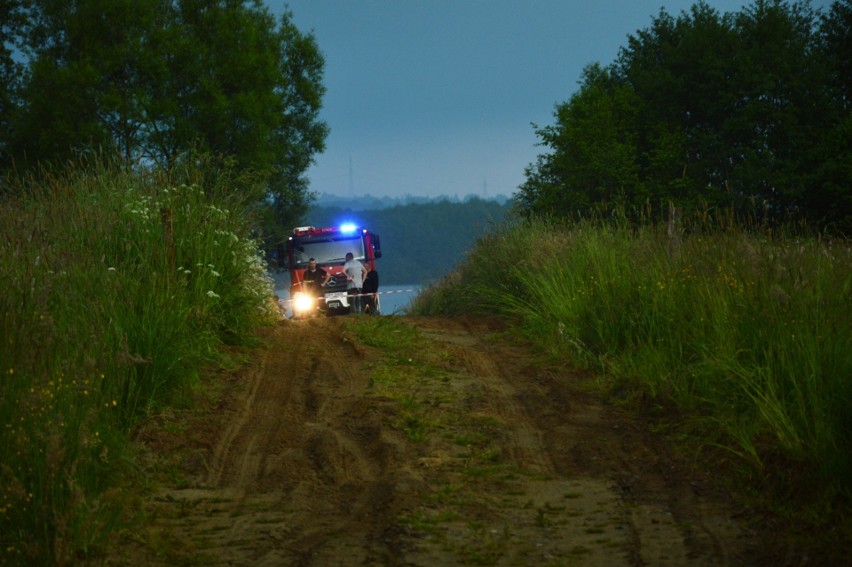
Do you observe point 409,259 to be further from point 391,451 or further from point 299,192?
point 391,451

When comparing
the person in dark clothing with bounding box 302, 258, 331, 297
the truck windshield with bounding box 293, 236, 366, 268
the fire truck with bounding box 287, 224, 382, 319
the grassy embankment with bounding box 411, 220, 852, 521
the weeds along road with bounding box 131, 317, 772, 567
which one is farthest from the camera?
the truck windshield with bounding box 293, 236, 366, 268

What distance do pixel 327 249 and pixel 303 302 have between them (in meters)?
2.70

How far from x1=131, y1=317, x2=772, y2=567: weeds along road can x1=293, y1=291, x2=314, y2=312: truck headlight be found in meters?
11.8

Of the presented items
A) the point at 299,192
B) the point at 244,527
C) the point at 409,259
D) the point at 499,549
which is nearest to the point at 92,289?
the point at 244,527

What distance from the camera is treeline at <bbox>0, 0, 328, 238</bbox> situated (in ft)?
125

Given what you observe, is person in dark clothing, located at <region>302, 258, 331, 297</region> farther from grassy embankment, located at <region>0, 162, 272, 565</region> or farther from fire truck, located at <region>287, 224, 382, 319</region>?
grassy embankment, located at <region>0, 162, 272, 565</region>

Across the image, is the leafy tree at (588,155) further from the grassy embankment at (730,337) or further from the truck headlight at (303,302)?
the grassy embankment at (730,337)

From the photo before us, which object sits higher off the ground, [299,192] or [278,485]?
[299,192]

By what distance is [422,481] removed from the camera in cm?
660

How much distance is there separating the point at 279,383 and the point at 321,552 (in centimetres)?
505

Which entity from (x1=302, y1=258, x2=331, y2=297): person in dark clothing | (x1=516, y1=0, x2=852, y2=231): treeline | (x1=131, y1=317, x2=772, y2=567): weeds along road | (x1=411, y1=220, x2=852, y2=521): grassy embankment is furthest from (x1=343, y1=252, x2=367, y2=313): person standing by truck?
(x1=516, y1=0, x2=852, y2=231): treeline

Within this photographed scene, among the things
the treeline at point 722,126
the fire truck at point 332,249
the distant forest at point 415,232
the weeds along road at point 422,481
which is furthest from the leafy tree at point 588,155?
the distant forest at point 415,232

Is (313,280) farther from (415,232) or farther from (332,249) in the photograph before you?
(415,232)

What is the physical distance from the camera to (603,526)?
5.76 m
